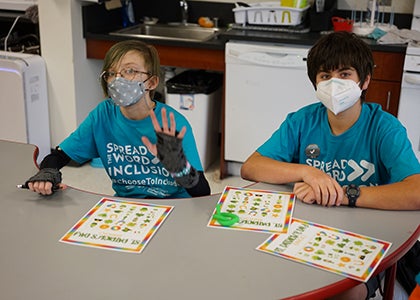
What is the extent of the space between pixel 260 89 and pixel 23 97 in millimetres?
1436

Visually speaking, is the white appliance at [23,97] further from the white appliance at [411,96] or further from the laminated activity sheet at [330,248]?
the laminated activity sheet at [330,248]

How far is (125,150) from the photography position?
204cm

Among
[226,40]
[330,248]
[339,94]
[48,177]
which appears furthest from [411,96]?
[48,177]

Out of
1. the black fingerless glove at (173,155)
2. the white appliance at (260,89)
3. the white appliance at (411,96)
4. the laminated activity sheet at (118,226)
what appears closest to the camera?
the laminated activity sheet at (118,226)

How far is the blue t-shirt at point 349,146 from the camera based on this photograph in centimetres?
179

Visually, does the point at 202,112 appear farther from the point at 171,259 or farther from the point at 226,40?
the point at 171,259

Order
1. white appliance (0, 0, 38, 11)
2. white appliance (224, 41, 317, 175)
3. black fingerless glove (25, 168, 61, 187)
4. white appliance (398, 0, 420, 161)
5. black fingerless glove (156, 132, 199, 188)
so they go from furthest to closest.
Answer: white appliance (0, 0, 38, 11)
white appliance (224, 41, 317, 175)
white appliance (398, 0, 420, 161)
black fingerless glove (25, 168, 61, 187)
black fingerless glove (156, 132, 199, 188)

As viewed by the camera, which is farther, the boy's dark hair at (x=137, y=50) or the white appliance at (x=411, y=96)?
the white appliance at (x=411, y=96)

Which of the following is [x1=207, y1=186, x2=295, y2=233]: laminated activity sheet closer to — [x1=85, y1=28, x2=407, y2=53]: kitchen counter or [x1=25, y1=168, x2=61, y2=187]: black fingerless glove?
[x1=25, y1=168, x2=61, y2=187]: black fingerless glove

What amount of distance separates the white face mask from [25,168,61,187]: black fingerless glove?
0.84 metres

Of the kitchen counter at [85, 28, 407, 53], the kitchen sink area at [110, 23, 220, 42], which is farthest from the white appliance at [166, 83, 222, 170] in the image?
the kitchen sink area at [110, 23, 220, 42]

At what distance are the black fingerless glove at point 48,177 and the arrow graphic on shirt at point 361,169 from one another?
0.91m

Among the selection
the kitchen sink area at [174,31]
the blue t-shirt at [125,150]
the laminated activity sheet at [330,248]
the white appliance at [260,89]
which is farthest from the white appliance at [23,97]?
the laminated activity sheet at [330,248]

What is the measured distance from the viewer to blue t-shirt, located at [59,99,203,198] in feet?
6.62
